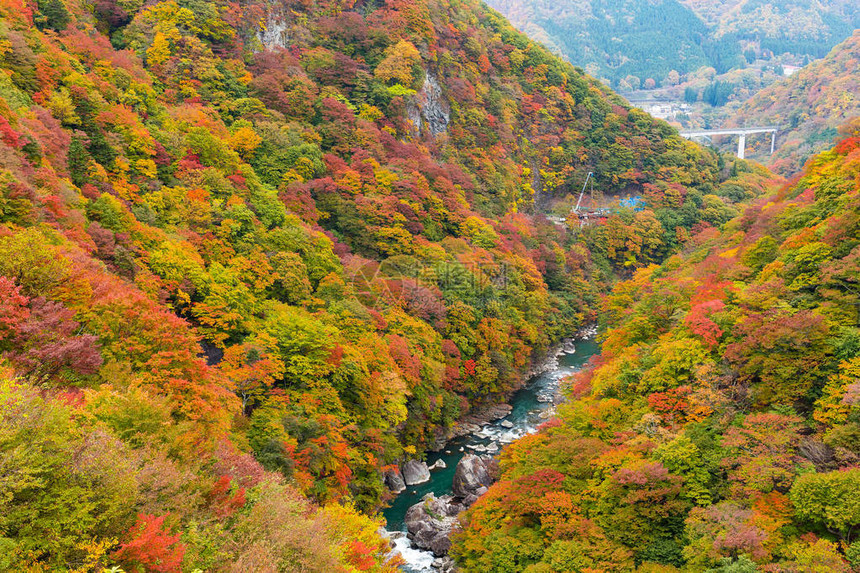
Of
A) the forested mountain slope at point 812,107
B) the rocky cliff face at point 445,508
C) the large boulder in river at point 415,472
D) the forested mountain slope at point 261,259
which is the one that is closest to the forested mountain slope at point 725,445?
the rocky cliff face at point 445,508

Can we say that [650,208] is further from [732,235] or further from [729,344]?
[729,344]

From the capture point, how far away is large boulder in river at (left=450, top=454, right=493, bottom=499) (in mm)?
32219

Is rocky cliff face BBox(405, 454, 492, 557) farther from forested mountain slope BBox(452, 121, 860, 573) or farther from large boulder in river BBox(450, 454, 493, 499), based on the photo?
forested mountain slope BBox(452, 121, 860, 573)

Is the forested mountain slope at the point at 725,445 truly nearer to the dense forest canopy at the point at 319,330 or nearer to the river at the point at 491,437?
the dense forest canopy at the point at 319,330

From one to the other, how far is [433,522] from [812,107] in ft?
454

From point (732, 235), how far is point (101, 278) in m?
43.3

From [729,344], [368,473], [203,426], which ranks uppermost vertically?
[729,344]

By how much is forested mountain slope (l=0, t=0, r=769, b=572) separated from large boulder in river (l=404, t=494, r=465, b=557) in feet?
8.61

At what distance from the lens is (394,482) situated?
110 ft

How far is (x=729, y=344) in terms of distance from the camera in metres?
23.3

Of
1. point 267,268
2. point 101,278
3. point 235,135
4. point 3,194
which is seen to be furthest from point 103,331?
point 235,135

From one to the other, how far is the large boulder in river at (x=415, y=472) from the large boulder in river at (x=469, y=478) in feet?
7.41

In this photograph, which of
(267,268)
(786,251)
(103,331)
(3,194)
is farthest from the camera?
(267,268)

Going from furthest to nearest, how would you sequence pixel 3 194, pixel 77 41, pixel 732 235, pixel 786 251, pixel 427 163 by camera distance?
1. pixel 427 163
2. pixel 732 235
3. pixel 77 41
4. pixel 786 251
5. pixel 3 194
